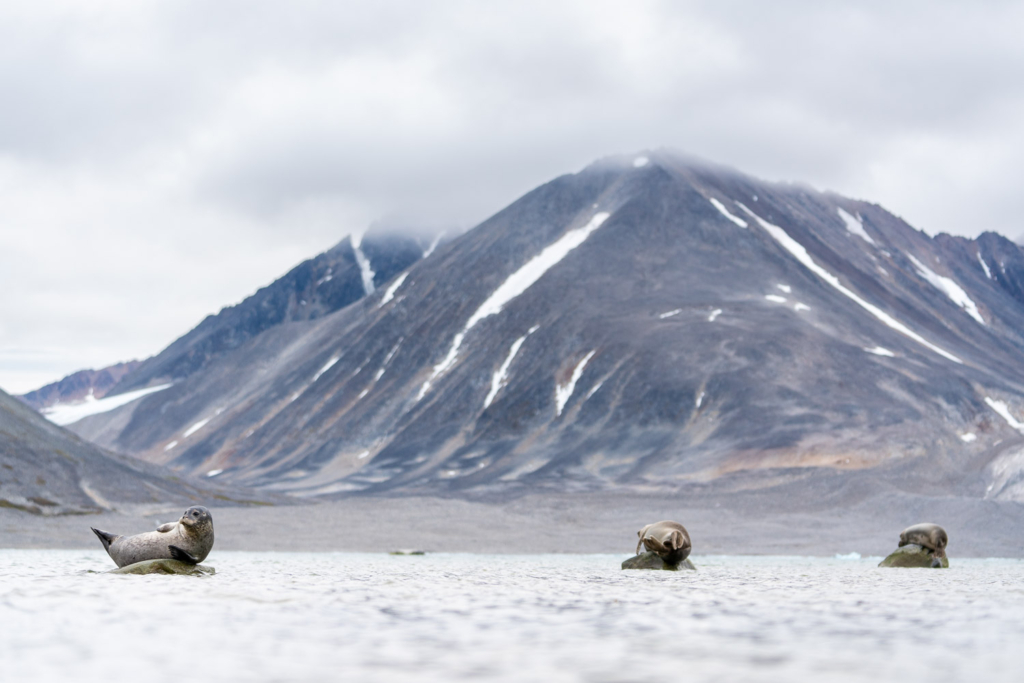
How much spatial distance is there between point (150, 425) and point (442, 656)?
7310 inches

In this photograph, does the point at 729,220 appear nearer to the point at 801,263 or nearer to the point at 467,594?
the point at 801,263

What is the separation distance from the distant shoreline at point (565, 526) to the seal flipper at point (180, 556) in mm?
22197

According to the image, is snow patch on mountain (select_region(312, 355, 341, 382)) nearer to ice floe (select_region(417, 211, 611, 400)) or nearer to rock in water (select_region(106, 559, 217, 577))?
ice floe (select_region(417, 211, 611, 400))

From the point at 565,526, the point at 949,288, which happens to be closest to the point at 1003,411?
the point at 565,526

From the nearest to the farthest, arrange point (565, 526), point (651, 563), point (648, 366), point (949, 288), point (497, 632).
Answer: point (497, 632), point (651, 563), point (565, 526), point (648, 366), point (949, 288)

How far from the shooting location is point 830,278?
122 m

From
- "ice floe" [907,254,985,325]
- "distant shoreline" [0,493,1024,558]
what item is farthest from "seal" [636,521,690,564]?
"ice floe" [907,254,985,325]

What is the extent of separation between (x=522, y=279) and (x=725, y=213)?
85.7 feet

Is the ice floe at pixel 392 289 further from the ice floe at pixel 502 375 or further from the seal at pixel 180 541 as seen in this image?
the seal at pixel 180 541

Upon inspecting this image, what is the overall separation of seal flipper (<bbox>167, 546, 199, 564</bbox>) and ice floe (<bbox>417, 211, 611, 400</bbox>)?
102029mm

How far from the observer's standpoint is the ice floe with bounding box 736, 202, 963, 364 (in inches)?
4375

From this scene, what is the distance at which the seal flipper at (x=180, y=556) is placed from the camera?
1941 centimetres

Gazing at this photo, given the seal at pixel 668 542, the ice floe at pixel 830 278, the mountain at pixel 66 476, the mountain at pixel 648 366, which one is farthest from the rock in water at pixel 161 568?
the ice floe at pixel 830 278

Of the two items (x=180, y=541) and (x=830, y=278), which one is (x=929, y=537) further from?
(x=830, y=278)
